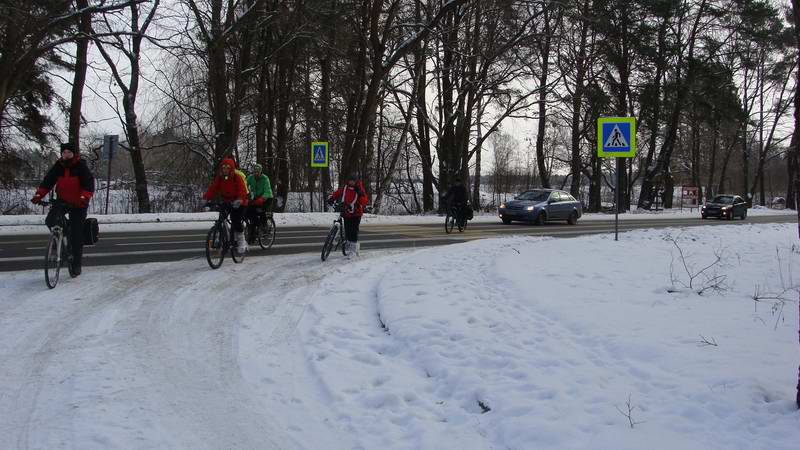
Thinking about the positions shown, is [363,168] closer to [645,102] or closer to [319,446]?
[645,102]

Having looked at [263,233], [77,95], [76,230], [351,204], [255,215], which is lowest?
[263,233]

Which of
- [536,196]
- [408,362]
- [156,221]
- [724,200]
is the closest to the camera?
[408,362]

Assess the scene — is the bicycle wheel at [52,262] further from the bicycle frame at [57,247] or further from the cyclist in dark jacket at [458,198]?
the cyclist in dark jacket at [458,198]

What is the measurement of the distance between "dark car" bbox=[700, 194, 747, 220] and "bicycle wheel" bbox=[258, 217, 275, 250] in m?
28.8

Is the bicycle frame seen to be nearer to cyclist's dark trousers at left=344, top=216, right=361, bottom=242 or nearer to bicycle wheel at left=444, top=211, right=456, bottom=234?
cyclist's dark trousers at left=344, top=216, right=361, bottom=242

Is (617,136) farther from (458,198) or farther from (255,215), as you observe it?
(255,215)

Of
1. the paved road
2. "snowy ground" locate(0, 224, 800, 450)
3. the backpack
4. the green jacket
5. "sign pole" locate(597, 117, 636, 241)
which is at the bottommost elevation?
"snowy ground" locate(0, 224, 800, 450)

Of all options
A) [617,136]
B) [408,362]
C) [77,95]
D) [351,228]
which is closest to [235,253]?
[351,228]

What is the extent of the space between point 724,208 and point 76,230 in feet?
109

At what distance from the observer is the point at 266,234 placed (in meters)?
12.3

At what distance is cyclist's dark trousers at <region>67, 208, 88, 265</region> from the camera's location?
777cm

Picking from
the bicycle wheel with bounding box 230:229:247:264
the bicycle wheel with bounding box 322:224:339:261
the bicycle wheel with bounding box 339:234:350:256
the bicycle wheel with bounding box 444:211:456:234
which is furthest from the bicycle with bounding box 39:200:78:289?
the bicycle wheel with bounding box 444:211:456:234

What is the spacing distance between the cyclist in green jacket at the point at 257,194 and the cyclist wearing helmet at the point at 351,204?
1504 mm

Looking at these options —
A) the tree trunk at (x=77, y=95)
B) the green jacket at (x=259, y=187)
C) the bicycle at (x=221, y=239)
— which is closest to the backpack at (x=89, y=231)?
the bicycle at (x=221, y=239)
